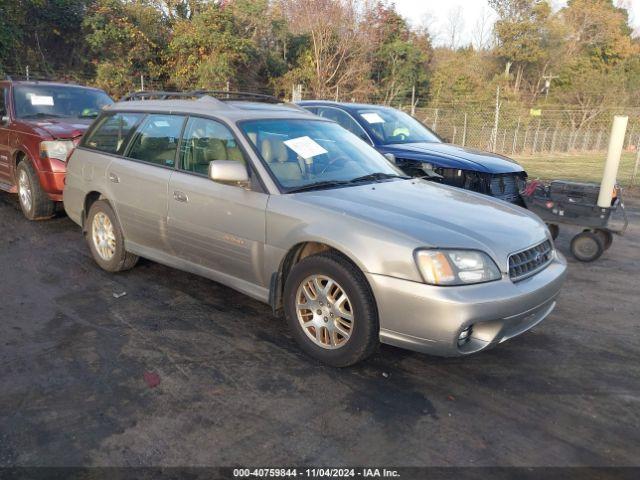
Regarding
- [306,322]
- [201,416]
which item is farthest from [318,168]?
[201,416]

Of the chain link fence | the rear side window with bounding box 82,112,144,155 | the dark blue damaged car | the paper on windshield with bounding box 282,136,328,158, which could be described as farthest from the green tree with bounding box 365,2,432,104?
the paper on windshield with bounding box 282,136,328,158

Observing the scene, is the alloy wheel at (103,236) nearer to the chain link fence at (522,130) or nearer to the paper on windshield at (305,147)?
the paper on windshield at (305,147)

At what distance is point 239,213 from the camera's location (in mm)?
3959

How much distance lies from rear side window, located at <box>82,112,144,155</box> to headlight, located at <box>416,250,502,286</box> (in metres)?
3.17

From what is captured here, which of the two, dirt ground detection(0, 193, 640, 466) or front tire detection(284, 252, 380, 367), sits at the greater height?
front tire detection(284, 252, 380, 367)

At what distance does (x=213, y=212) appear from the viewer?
412 centimetres

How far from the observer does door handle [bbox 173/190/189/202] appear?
14.2 feet

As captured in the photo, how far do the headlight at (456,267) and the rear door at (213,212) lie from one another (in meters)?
1.24

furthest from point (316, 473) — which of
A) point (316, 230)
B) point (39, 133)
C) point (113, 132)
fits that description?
point (39, 133)

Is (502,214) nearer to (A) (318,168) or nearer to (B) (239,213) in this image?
(A) (318,168)

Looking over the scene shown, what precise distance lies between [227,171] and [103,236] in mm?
2174

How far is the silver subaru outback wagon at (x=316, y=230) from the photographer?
3182 mm

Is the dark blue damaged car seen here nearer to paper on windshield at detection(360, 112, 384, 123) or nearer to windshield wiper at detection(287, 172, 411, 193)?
paper on windshield at detection(360, 112, 384, 123)

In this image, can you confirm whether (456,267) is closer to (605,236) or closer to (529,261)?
(529,261)
